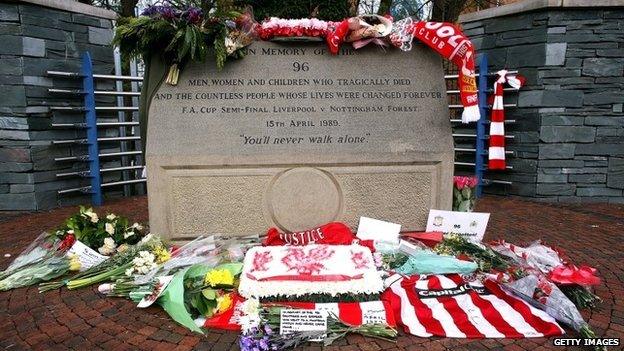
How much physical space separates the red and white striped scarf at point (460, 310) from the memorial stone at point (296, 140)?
1.09m

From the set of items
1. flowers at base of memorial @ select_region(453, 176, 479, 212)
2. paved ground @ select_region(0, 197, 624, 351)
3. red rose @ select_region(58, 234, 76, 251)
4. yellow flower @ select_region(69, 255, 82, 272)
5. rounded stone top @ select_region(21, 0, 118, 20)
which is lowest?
paved ground @ select_region(0, 197, 624, 351)

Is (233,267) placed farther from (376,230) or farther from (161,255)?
(376,230)

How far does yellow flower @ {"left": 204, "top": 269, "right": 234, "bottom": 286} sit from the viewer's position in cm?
310

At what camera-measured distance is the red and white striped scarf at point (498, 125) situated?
6809mm

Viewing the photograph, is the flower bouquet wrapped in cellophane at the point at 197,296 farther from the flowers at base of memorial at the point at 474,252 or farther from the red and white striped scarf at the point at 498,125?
the red and white striped scarf at the point at 498,125

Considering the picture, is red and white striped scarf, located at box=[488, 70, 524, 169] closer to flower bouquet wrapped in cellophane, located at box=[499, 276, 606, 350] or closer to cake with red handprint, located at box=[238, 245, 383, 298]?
flower bouquet wrapped in cellophane, located at box=[499, 276, 606, 350]

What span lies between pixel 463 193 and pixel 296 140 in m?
1.82

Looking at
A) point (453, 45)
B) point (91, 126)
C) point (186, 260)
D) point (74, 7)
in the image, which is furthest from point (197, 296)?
point (74, 7)

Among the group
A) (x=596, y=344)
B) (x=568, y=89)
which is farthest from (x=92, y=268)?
(x=568, y=89)

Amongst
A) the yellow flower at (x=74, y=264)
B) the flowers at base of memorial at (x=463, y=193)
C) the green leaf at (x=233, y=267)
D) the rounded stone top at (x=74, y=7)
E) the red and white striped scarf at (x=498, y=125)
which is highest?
the rounded stone top at (x=74, y=7)

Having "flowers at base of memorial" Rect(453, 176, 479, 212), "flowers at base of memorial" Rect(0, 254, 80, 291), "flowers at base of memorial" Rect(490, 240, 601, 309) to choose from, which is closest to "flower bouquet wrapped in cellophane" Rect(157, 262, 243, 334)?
"flowers at base of memorial" Rect(0, 254, 80, 291)

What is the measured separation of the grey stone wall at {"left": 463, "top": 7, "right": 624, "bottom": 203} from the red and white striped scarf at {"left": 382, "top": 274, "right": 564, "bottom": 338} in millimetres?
4400

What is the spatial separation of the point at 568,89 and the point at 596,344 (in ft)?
17.1

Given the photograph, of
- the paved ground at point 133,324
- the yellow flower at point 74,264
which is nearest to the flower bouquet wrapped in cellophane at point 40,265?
the yellow flower at point 74,264
